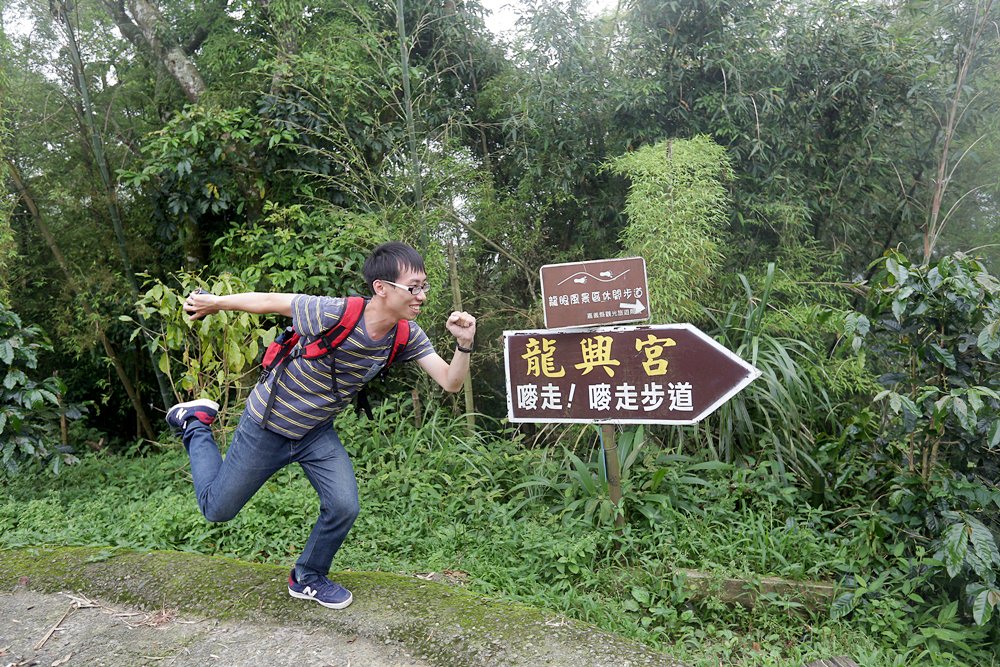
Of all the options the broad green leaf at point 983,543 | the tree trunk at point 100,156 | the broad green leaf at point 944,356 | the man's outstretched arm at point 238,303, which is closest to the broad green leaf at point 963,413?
the broad green leaf at point 944,356

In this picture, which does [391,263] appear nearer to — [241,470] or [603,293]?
[241,470]

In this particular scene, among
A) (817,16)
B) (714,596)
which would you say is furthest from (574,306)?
(817,16)

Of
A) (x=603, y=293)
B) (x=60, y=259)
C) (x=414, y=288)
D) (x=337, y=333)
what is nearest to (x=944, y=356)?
(x=603, y=293)

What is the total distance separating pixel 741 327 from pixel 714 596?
1942 millimetres

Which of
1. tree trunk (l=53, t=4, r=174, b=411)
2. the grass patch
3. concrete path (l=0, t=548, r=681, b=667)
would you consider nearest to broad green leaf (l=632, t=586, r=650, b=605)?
the grass patch

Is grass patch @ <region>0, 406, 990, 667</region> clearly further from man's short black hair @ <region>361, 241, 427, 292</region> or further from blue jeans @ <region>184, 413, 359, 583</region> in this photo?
man's short black hair @ <region>361, 241, 427, 292</region>

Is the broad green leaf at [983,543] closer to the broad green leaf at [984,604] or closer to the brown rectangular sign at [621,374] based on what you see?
the broad green leaf at [984,604]

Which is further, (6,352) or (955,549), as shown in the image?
(6,352)

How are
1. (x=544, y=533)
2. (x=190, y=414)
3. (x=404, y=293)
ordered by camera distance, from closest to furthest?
(x=404, y=293)
(x=190, y=414)
(x=544, y=533)

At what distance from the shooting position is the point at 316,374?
2512mm

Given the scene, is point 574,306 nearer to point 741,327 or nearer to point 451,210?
point 741,327

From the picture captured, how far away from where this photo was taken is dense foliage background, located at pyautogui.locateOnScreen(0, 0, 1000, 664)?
9.99ft

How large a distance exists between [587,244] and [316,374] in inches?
144

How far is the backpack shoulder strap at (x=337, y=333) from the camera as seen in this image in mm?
2463
